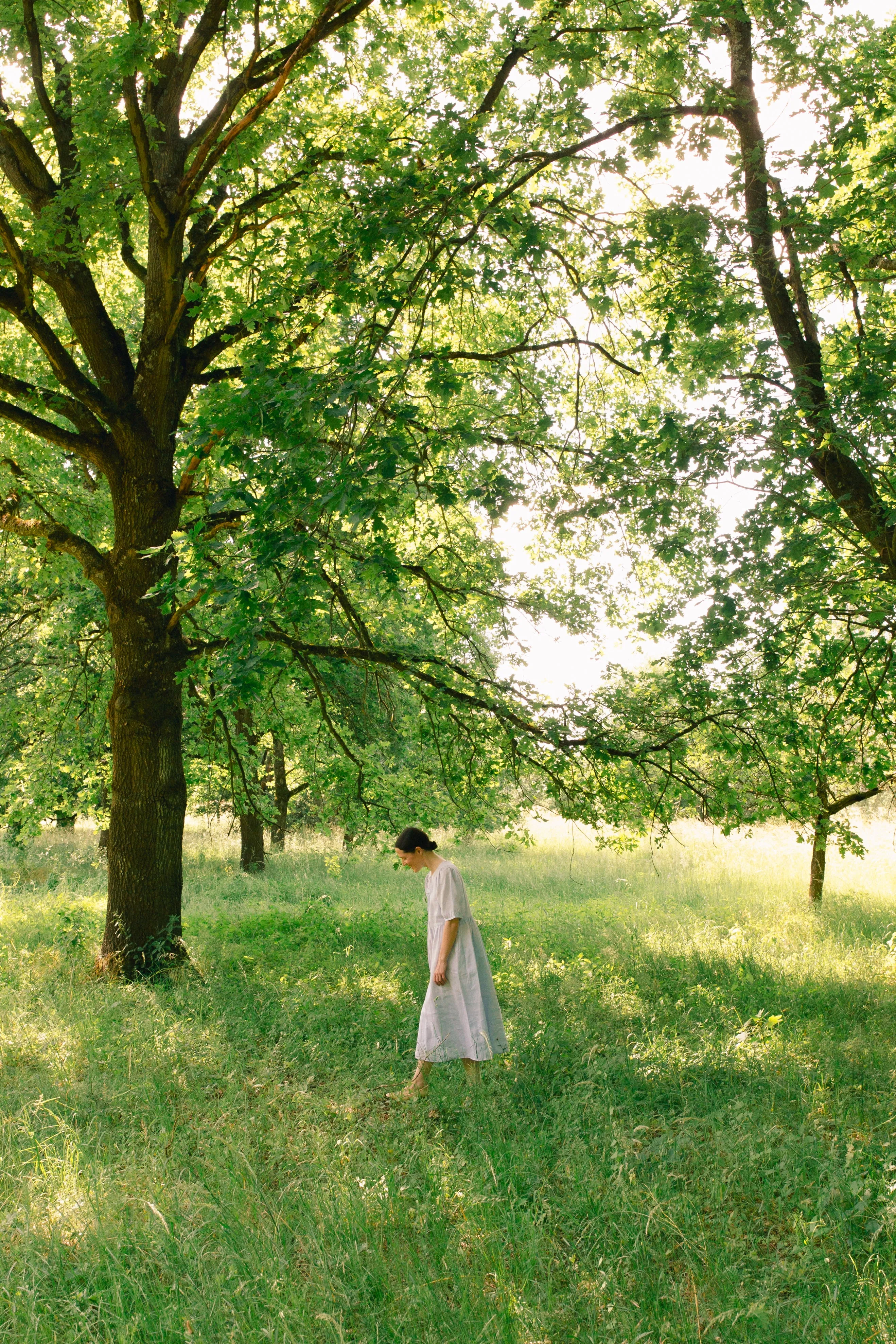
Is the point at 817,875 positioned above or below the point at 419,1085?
above

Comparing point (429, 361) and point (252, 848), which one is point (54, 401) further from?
point (252, 848)

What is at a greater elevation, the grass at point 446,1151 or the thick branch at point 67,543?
the thick branch at point 67,543

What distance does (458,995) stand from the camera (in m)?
5.78

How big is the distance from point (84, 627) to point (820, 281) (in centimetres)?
998

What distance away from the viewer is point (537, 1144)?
473cm

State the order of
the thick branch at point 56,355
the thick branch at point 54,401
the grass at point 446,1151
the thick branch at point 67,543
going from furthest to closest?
the thick branch at point 67,543, the thick branch at point 54,401, the thick branch at point 56,355, the grass at point 446,1151

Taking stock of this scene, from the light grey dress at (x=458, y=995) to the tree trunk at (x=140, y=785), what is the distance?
11.5 feet

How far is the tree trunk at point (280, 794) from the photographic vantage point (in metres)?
19.2

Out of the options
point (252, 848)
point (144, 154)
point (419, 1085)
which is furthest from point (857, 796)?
point (252, 848)

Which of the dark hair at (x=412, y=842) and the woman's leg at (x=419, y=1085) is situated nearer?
the woman's leg at (x=419, y=1085)

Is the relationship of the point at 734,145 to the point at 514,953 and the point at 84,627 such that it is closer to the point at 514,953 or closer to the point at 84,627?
the point at 514,953

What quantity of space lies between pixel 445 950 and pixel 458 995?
1.19 feet

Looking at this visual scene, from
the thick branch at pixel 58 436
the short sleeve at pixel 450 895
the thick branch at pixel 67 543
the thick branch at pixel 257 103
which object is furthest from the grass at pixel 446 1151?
the thick branch at pixel 257 103

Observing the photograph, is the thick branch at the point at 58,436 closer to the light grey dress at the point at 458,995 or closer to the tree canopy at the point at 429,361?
the tree canopy at the point at 429,361
